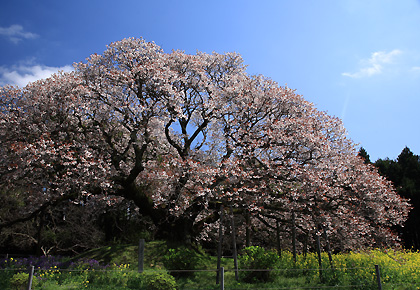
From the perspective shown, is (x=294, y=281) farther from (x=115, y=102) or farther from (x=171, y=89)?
(x=115, y=102)

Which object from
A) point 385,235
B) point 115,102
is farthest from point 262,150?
point 385,235

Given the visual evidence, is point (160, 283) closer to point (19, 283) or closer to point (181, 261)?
point (181, 261)

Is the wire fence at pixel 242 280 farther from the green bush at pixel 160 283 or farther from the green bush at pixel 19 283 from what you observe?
the green bush at pixel 160 283

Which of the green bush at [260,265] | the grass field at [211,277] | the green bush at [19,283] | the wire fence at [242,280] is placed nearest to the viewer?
the green bush at [19,283]

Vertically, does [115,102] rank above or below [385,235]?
above

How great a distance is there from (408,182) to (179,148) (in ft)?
102

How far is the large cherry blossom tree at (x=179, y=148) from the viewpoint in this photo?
1457 cm

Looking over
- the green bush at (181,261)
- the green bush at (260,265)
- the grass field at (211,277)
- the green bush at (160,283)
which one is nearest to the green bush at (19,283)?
the grass field at (211,277)

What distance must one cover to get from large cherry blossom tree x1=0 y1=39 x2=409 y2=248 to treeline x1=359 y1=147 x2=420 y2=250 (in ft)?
61.4

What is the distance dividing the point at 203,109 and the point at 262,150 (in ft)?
14.4

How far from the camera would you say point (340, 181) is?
16312 mm

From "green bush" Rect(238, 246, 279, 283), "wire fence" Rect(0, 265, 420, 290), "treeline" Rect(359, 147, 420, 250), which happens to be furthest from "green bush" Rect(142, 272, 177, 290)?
"treeline" Rect(359, 147, 420, 250)

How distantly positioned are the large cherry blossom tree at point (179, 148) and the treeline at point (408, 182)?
1872cm

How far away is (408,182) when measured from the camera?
35562mm
